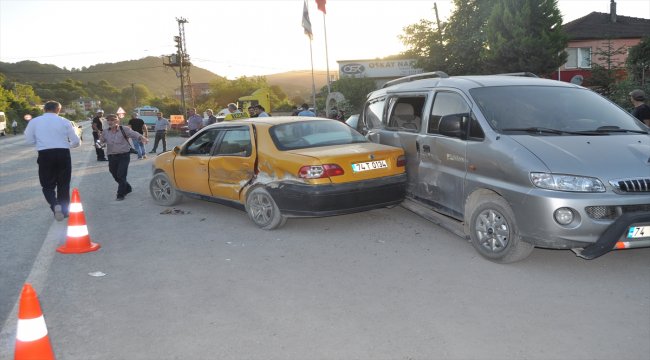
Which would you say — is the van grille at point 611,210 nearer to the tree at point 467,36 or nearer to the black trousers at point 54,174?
the black trousers at point 54,174

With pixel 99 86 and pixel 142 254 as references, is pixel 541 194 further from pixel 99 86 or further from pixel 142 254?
pixel 99 86

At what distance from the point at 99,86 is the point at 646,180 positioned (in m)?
195

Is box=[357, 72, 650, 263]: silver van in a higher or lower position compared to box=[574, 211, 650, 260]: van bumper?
higher

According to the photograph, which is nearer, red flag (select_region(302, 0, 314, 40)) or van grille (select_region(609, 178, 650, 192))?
van grille (select_region(609, 178, 650, 192))

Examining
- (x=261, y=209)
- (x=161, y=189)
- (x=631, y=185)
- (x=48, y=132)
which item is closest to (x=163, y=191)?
(x=161, y=189)

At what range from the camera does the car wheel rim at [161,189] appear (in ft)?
28.0

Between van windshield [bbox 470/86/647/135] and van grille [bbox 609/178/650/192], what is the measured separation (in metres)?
0.83

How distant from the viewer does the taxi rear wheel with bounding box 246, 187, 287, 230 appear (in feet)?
21.4

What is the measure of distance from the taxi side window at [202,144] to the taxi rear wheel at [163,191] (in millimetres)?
701

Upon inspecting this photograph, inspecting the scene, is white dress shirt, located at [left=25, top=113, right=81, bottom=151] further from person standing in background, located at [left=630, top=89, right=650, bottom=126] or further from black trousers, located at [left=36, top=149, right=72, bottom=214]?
person standing in background, located at [left=630, top=89, right=650, bottom=126]

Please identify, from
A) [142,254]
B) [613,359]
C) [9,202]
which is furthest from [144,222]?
[613,359]

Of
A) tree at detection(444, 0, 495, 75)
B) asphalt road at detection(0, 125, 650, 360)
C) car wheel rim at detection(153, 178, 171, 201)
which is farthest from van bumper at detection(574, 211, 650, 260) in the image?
tree at detection(444, 0, 495, 75)

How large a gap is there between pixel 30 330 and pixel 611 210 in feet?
14.1

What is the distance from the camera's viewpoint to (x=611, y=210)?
435 cm
